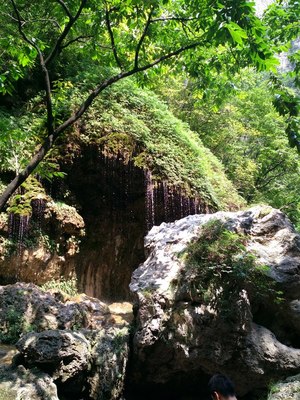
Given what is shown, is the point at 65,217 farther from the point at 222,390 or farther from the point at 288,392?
the point at 222,390

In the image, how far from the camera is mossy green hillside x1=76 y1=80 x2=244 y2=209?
11391 mm

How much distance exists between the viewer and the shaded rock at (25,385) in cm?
441

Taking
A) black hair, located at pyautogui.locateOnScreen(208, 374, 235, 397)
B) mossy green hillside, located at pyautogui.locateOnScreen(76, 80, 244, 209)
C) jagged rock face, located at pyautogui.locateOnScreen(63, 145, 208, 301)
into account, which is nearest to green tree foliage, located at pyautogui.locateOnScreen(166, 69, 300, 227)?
mossy green hillside, located at pyautogui.locateOnScreen(76, 80, 244, 209)

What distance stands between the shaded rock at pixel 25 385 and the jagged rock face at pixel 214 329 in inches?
65.5

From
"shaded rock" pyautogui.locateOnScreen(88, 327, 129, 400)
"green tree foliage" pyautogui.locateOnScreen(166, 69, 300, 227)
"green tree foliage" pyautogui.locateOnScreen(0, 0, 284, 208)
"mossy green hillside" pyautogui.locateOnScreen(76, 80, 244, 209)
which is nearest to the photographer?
"green tree foliage" pyautogui.locateOnScreen(0, 0, 284, 208)

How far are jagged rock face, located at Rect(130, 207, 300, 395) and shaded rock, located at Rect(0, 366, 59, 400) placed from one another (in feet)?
5.46

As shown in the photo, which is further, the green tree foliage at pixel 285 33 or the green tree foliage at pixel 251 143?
the green tree foliage at pixel 251 143

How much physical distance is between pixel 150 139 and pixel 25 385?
29.2 ft

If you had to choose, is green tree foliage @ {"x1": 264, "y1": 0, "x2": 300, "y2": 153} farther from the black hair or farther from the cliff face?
the cliff face

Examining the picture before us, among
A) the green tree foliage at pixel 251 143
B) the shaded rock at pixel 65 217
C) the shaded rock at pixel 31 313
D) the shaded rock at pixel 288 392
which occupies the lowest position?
the shaded rock at pixel 288 392

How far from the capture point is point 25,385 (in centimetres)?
461

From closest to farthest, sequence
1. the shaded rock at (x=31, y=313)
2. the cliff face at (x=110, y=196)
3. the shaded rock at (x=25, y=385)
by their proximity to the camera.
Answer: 1. the shaded rock at (x=25, y=385)
2. the shaded rock at (x=31, y=313)
3. the cliff face at (x=110, y=196)

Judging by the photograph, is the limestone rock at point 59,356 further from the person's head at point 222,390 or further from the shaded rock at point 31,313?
the person's head at point 222,390

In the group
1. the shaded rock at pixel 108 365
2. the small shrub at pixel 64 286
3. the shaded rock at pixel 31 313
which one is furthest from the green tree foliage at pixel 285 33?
the small shrub at pixel 64 286
